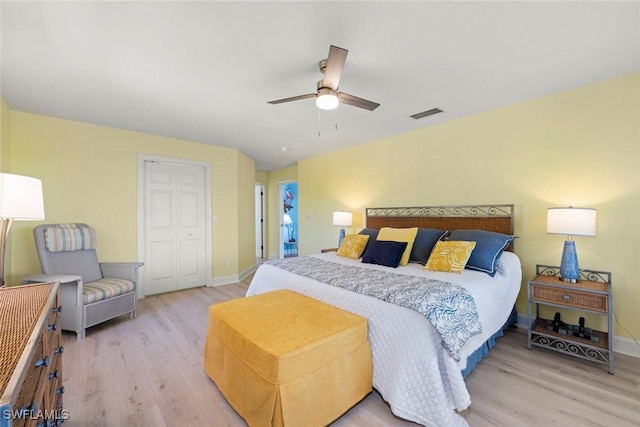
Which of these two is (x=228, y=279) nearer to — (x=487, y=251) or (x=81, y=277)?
(x=81, y=277)

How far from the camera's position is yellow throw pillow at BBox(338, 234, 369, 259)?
3.35 metres

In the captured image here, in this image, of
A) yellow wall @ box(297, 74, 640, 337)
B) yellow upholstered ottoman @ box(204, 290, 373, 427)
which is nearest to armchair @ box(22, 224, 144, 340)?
yellow upholstered ottoman @ box(204, 290, 373, 427)

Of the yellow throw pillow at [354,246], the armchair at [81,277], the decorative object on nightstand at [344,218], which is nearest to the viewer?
the armchair at [81,277]

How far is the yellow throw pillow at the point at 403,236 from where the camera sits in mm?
3008

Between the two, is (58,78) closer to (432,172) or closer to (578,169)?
(432,172)

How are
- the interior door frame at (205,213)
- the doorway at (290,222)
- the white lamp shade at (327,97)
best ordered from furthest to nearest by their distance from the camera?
the doorway at (290,222), the interior door frame at (205,213), the white lamp shade at (327,97)

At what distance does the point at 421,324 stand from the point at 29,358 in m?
1.66

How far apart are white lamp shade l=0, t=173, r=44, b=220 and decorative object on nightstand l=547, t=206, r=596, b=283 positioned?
12.8 ft

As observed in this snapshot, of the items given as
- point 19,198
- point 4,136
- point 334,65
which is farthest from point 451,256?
point 4,136

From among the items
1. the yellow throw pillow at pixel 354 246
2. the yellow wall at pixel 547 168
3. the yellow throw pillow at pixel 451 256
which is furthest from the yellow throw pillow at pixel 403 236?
the yellow wall at pixel 547 168

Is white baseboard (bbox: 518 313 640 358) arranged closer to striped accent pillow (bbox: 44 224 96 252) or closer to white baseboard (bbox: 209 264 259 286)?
white baseboard (bbox: 209 264 259 286)

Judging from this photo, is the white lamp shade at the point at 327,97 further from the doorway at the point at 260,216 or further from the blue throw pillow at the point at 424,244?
the doorway at the point at 260,216

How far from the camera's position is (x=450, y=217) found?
3439 mm

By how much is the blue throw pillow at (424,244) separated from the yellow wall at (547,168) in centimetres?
64
